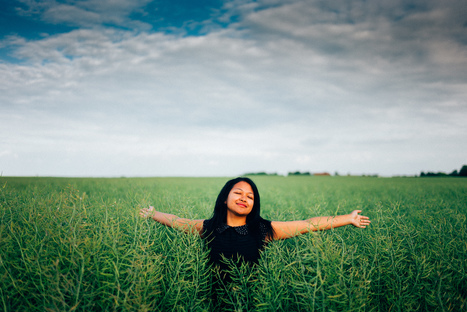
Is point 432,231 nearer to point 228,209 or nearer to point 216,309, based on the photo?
point 228,209

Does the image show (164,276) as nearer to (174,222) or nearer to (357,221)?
(174,222)

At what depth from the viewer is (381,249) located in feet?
9.86

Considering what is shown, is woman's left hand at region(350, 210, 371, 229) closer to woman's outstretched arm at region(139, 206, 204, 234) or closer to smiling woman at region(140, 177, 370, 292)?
smiling woman at region(140, 177, 370, 292)

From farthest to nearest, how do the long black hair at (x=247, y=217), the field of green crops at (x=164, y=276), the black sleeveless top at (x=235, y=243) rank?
1. the long black hair at (x=247, y=217)
2. the black sleeveless top at (x=235, y=243)
3. the field of green crops at (x=164, y=276)

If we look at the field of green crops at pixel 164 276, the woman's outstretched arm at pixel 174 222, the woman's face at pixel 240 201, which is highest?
the woman's face at pixel 240 201

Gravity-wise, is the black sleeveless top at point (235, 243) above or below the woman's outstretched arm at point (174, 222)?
below

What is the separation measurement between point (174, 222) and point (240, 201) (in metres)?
0.86

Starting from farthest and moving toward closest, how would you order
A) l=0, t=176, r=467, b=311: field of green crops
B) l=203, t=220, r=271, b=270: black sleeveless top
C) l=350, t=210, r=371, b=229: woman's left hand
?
1. l=350, t=210, r=371, b=229: woman's left hand
2. l=203, t=220, r=271, b=270: black sleeveless top
3. l=0, t=176, r=467, b=311: field of green crops

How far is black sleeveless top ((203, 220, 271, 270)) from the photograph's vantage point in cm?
308

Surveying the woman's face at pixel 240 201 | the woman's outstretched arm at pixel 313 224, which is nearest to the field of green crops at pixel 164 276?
the woman's outstretched arm at pixel 313 224

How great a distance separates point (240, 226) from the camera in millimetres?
3299

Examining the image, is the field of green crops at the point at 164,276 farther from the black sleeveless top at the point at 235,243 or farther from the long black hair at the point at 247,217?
the long black hair at the point at 247,217

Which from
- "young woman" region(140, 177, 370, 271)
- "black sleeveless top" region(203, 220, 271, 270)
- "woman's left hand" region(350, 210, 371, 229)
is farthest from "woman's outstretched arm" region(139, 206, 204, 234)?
"woman's left hand" region(350, 210, 371, 229)

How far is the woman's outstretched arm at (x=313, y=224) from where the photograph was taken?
3.11 m
